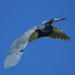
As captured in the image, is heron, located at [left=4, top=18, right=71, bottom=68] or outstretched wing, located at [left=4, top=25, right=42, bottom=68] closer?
outstretched wing, located at [left=4, top=25, right=42, bottom=68]

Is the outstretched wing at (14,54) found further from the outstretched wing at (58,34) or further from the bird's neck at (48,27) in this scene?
the outstretched wing at (58,34)

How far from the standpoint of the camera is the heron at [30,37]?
408 centimetres

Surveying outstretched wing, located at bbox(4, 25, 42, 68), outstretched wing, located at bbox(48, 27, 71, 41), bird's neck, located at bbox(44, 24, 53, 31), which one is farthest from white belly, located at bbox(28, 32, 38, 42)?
outstretched wing, located at bbox(4, 25, 42, 68)

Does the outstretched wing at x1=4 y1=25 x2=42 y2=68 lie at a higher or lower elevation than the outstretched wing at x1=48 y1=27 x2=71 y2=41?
lower

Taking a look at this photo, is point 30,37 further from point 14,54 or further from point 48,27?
point 14,54

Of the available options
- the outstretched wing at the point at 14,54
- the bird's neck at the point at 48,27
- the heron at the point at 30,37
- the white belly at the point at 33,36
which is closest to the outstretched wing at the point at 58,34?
the heron at the point at 30,37

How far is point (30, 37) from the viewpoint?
6.14m

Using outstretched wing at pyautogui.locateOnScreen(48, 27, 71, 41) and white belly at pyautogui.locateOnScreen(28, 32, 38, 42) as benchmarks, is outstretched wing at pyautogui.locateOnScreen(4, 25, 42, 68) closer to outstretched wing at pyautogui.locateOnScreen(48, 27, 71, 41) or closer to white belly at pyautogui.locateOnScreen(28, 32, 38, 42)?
white belly at pyautogui.locateOnScreen(28, 32, 38, 42)

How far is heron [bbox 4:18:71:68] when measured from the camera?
4082 millimetres

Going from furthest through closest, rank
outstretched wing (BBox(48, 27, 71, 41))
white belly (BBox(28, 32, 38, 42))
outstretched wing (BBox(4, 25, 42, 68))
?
outstretched wing (BBox(48, 27, 71, 41)) < white belly (BBox(28, 32, 38, 42)) < outstretched wing (BBox(4, 25, 42, 68))

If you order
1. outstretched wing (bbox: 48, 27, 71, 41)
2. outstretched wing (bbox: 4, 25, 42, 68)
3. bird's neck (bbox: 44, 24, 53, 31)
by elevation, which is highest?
outstretched wing (bbox: 48, 27, 71, 41)

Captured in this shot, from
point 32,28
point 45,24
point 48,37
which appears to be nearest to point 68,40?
point 48,37

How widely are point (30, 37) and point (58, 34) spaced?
4.95 feet

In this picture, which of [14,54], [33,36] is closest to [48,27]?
[33,36]
